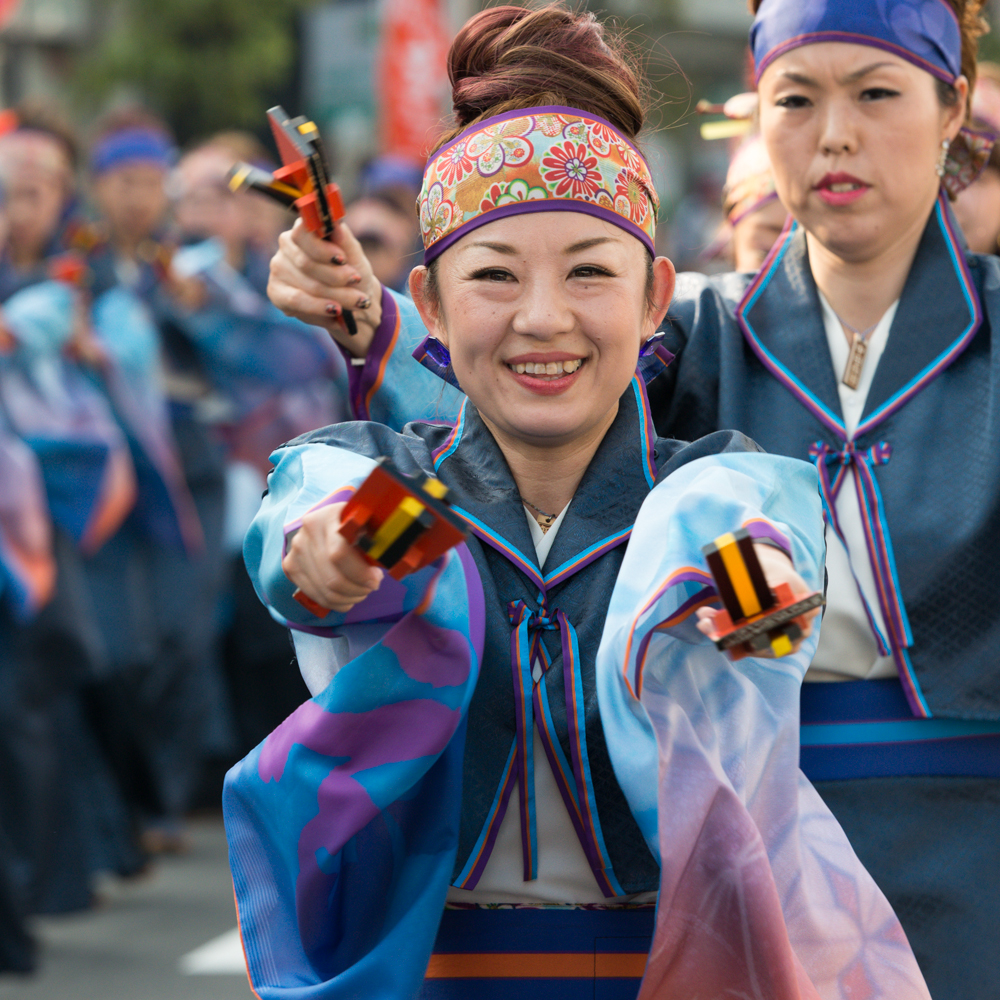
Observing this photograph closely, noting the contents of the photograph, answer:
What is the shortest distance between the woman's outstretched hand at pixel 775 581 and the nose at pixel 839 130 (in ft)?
2.98

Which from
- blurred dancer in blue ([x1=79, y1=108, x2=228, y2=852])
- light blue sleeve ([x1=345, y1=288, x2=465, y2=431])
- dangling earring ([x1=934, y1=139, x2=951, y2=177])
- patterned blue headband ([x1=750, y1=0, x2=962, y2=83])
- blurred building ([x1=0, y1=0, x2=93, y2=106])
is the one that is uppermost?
blurred building ([x1=0, y1=0, x2=93, y2=106])

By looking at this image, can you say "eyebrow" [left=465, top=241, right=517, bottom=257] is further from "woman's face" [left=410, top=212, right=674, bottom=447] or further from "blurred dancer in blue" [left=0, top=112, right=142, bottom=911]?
"blurred dancer in blue" [left=0, top=112, right=142, bottom=911]

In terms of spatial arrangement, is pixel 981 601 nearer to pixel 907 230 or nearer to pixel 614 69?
pixel 907 230

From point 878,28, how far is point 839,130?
5.7 inches

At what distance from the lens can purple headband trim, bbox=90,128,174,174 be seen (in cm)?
639

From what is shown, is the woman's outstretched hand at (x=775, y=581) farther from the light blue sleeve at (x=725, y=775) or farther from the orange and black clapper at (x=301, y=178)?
the orange and black clapper at (x=301, y=178)

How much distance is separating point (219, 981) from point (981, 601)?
118 inches

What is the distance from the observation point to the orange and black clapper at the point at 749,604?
56.2 inches

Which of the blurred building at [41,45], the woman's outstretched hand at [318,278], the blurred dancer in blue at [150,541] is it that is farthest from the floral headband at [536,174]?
the blurred building at [41,45]

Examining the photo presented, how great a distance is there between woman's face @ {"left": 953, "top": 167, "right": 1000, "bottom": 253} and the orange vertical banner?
24.2 ft

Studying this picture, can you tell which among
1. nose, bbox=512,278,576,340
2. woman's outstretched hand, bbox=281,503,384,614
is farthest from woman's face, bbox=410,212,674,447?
woman's outstretched hand, bbox=281,503,384,614

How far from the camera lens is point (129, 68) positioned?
13.2 meters

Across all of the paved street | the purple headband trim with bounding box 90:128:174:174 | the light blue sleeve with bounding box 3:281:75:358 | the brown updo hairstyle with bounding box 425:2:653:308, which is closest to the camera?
the brown updo hairstyle with bounding box 425:2:653:308

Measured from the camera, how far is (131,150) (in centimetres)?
639
